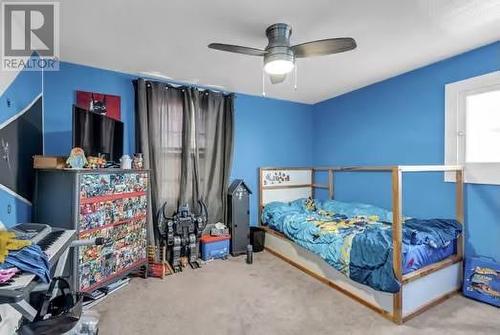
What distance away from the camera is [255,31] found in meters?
2.17

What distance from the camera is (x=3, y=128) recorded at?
6.28 ft

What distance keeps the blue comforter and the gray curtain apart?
115 centimetres

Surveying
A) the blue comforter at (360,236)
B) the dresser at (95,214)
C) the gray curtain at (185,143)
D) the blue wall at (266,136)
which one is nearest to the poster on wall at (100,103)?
the gray curtain at (185,143)

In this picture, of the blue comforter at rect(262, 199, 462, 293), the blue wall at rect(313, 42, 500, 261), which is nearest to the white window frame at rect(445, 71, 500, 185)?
the blue wall at rect(313, 42, 500, 261)

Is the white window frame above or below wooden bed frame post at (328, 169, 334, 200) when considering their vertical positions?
above

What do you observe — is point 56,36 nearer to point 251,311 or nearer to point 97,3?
point 97,3

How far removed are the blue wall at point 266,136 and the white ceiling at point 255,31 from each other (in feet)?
3.40

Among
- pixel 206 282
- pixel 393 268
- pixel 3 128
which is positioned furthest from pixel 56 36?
pixel 393 268

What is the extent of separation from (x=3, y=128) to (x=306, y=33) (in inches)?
98.3

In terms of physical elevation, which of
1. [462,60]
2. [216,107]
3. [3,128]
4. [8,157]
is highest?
[462,60]

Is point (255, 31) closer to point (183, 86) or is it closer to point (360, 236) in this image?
point (183, 86)

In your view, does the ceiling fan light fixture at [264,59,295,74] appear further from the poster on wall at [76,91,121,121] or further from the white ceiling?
the poster on wall at [76,91,121,121]

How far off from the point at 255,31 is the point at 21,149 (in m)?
2.24

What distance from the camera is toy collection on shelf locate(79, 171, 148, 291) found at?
225cm
